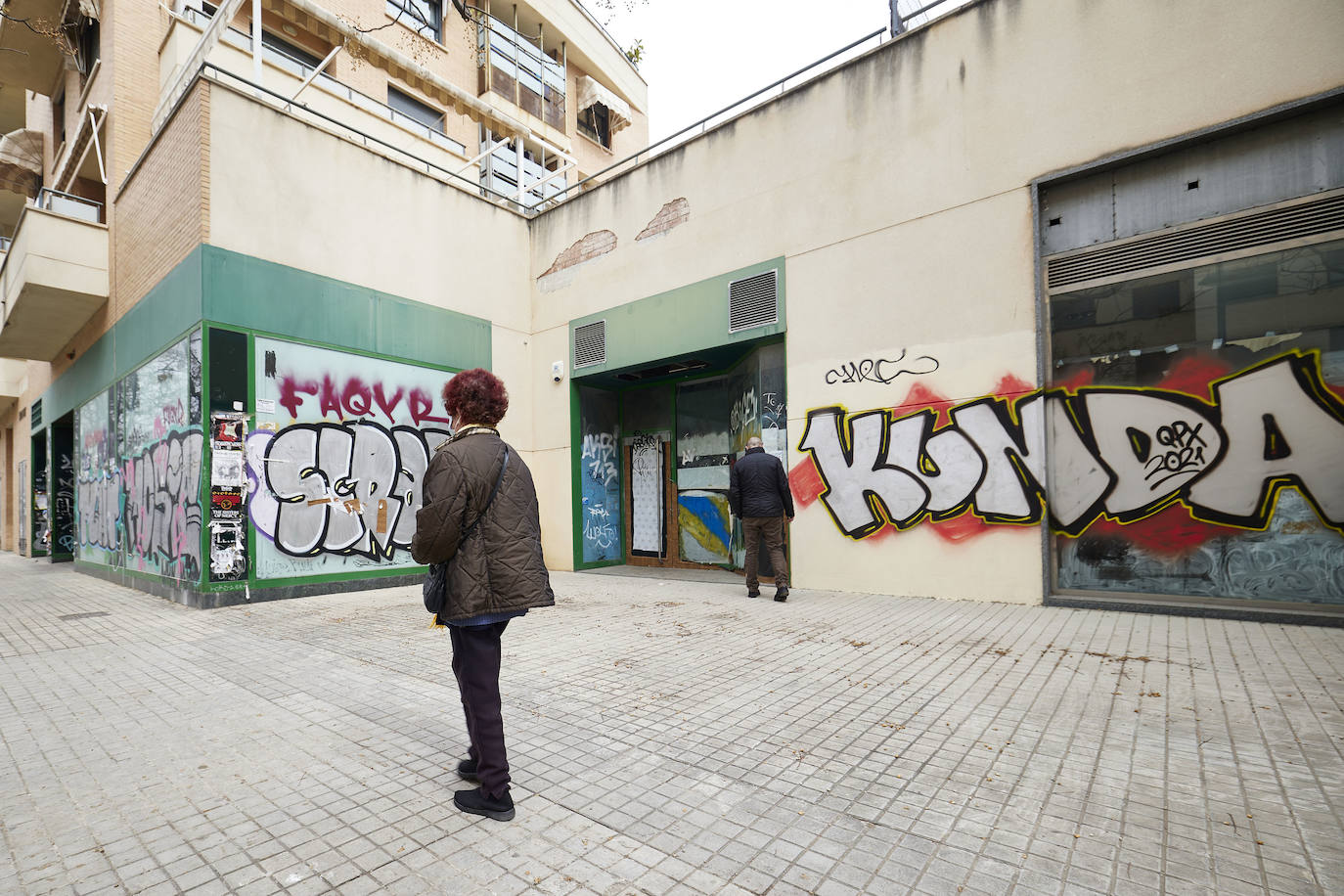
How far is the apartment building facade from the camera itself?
19.9ft

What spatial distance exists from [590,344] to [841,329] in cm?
488

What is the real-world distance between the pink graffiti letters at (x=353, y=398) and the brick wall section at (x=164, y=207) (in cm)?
220

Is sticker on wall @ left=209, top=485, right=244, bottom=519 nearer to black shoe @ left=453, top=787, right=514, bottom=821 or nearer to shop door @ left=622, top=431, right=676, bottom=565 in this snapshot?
shop door @ left=622, top=431, right=676, bottom=565

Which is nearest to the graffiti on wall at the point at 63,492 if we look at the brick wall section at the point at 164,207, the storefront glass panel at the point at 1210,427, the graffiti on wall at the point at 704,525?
the brick wall section at the point at 164,207

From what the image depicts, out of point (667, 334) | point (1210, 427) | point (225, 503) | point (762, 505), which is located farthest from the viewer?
point (667, 334)

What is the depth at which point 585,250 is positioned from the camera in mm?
11812

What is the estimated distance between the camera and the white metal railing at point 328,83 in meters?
12.3

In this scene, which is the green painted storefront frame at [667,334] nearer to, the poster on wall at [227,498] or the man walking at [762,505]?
the man walking at [762,505]

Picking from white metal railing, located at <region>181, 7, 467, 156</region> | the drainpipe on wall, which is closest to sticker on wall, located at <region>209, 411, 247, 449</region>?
the drainpipe on wall

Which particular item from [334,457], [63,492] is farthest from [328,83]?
[63,492]

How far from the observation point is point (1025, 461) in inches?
280

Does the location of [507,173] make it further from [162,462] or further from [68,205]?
[162,462]

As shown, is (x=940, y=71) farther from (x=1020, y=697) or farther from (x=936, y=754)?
(x=936, y=754)

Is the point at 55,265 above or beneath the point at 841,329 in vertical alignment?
above
